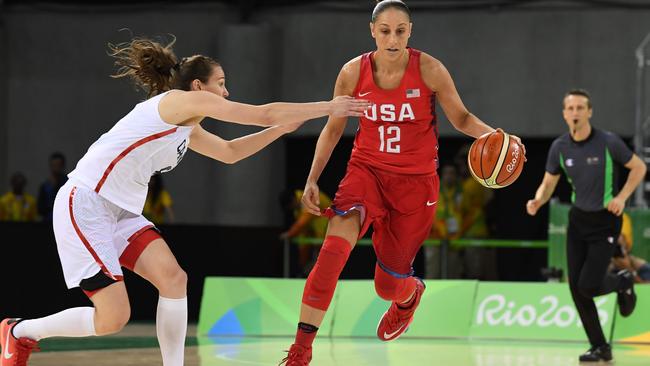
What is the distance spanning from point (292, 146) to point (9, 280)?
19.8ft

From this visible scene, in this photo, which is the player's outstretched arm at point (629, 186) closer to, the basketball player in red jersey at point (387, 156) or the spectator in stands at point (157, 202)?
the basketball player in red jersey at point (387, 156)

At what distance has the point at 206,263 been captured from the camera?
12922 mm

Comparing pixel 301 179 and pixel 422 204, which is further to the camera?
pixel 301 179

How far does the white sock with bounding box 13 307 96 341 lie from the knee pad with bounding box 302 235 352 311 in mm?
1181

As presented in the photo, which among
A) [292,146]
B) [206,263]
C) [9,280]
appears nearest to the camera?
[9,280]

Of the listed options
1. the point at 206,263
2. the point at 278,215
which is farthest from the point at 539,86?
the point at 206,263

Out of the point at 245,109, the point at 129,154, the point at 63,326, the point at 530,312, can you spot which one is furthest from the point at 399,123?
the point at 530,312

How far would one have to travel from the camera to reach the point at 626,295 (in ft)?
31.4

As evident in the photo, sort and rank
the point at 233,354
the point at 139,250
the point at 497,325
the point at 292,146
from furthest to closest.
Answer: the point at 292,146
the point at 497,325
the point at 233,354
the point at 139,250

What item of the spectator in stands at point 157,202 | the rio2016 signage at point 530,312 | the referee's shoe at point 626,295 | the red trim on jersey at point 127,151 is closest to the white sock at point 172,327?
the red trim on jersey at point 127,151

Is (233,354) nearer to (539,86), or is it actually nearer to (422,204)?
(422,204)

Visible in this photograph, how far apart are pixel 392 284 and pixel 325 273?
0.71 metres

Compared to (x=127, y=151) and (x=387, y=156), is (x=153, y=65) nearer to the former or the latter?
(x=127, y=151)

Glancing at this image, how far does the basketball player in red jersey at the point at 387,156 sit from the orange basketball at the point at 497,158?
146 mm
